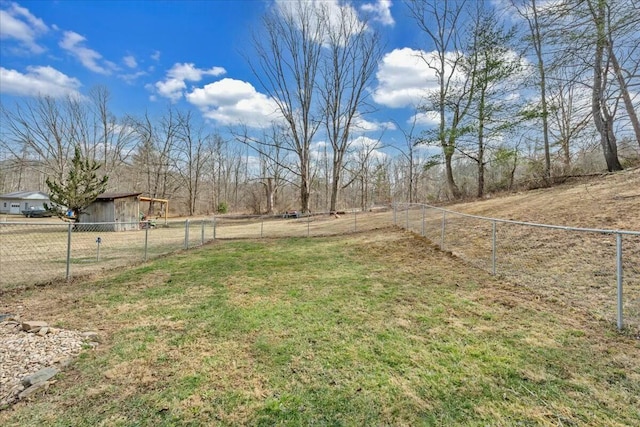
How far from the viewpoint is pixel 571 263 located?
5020mm

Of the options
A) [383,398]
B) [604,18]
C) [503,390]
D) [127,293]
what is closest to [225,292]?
[127,293]

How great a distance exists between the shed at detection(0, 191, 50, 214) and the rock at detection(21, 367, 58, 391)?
1938 inches

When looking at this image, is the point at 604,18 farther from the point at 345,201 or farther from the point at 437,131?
the point at 345,201

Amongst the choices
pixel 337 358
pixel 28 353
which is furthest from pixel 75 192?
pixel 337 358

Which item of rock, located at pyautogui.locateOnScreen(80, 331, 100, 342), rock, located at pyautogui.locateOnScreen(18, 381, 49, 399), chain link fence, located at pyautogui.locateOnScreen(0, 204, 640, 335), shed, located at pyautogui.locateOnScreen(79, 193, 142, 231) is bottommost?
rock, located at pyautogui.locateOnScreen(18, 381, 49, 399)

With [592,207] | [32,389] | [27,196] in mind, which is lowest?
[32,389]

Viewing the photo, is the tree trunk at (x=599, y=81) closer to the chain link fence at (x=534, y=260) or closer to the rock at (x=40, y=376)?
the chain link fence at (x=534, y=260)

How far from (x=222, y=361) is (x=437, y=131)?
17.5 metres

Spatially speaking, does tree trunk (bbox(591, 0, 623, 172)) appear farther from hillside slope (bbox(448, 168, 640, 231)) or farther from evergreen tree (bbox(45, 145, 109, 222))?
evergreen tree (bbox(45, 145, 109, 222))

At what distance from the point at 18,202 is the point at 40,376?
169 ft

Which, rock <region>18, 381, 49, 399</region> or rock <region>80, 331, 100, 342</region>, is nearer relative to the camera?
rock <region>18, 381, 49, 399</region>

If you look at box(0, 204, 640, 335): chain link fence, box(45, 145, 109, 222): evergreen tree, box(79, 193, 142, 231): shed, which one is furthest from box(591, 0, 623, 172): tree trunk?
box(79, 193, 142, 231): shed

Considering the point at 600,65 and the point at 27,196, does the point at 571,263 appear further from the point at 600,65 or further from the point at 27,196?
the point at 27,196

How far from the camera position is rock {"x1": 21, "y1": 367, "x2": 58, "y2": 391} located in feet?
8.24
